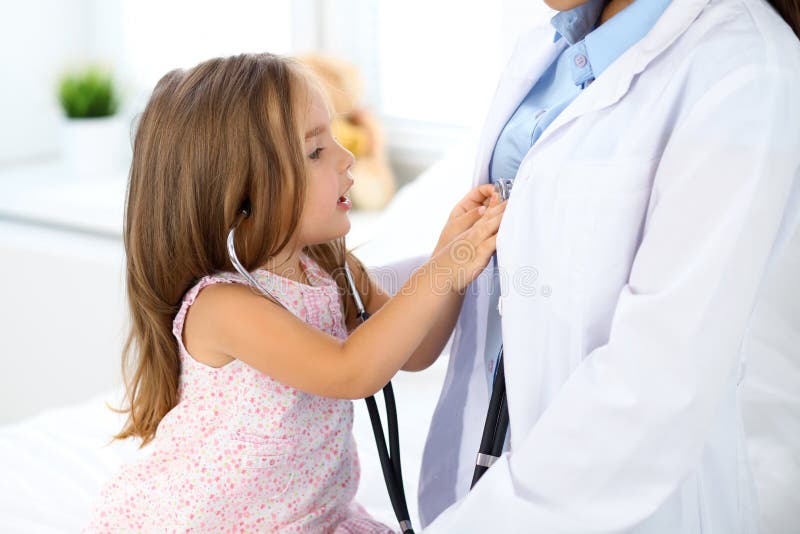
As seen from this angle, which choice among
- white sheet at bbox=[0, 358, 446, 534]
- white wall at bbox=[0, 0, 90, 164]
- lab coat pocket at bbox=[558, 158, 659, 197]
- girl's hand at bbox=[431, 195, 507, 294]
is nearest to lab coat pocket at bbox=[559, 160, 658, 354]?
lab coat pocket at bbox=[558, 158, 659, 197]

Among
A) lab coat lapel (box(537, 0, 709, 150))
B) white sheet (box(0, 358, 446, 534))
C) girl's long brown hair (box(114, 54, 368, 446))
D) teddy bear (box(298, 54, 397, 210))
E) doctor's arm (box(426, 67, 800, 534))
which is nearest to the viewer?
doctor's arm (box(426, 67, 800, 534))

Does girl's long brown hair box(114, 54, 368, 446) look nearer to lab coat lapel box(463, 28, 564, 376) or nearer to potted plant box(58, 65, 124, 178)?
lab coat lapel box(463, 28, 564, 376)

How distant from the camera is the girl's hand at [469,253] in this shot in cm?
110

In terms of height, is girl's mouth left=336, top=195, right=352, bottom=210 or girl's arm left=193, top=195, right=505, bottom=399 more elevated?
girl's mouth left=336, top=195, right=352, bottom=210

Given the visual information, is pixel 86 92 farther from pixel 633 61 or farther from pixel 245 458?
pixel 633 61

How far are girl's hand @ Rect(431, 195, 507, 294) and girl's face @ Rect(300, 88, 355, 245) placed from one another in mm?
170

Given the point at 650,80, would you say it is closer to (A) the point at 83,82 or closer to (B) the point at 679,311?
(B) the point at 679,311

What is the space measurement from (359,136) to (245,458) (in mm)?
1462

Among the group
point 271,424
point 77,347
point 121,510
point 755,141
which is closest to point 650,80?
point 755,141

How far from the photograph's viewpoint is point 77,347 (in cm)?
290

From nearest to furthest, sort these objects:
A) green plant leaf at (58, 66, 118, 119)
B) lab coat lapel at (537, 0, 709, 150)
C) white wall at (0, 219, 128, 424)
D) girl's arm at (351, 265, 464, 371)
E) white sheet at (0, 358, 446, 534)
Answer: lab coat lapel at (537, 0, 709, 150) < girl's arm at (351, 265, 464, 371) < white sheet at (0, 358, 446, 534) < white wall at (0, 219, 128, 424) < green plant leaf at (58, 66, 118, 119)

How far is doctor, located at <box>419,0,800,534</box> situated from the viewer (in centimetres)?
86

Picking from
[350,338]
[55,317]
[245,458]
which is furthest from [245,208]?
[55,317]

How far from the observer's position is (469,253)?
112cm
